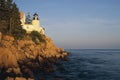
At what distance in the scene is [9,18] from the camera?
65562 mm

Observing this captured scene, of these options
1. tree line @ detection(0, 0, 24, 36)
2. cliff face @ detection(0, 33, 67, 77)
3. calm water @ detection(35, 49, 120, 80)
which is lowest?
calm water @ detection(35, 49, 120, 80)

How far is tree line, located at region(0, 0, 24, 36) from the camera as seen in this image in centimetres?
6290

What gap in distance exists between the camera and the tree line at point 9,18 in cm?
6290

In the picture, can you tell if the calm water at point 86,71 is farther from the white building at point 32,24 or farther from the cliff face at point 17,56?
the white building at point 32,24

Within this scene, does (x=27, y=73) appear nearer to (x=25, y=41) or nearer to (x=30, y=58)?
(x=30, y=58)

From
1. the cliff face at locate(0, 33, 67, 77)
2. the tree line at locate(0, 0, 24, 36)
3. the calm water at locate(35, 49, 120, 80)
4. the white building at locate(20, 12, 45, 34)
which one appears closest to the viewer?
the cliff face at locate(0, 33, 67, 77)

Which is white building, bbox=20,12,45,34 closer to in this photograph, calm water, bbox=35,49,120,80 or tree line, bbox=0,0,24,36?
tree line, bbox=0,0,24,36

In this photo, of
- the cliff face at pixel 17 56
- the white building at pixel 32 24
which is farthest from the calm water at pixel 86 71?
the white building at pixel 32 24

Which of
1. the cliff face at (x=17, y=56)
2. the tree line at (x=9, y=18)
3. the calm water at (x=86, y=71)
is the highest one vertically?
the tree line at (x=9, y=18)

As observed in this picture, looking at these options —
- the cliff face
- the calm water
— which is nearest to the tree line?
the cliff face

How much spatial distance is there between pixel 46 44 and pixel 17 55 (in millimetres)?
28768

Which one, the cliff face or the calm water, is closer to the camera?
the cliff face

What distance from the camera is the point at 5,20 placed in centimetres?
6500

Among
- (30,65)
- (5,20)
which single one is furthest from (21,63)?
(5,20)
